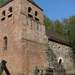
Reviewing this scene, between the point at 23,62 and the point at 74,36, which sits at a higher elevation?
the point at 74,36

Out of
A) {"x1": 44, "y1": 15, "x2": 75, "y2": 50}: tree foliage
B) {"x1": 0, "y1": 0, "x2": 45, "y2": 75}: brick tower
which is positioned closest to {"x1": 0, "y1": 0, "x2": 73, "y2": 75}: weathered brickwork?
{"x1": 0, "y1": 0, "x2": 45, "y2": 75}: brick tower

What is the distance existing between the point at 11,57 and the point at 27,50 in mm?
2014

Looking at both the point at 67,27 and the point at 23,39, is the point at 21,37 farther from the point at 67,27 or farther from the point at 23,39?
the point at 67,27

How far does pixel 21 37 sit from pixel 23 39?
36 cm

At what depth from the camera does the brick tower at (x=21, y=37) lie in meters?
A: 17.5

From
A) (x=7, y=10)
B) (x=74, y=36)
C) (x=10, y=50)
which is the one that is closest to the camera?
(x=10, y=50)

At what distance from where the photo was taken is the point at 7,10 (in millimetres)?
20000

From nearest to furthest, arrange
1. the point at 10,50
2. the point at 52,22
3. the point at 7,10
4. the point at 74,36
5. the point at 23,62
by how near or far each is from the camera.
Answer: the point at 23,62
the point at 10,50
the point at 7,10
the point at 74,36
the point at 52,22

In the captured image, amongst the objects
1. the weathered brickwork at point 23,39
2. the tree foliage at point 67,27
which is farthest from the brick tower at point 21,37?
the tree foliage at point 67,27

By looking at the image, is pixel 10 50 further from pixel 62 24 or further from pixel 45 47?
pixel 62 24

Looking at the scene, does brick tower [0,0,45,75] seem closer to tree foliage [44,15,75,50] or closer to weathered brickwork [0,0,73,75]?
weathered brickwork [0,0,73,75]

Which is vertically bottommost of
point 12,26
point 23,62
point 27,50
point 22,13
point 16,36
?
point 23,62

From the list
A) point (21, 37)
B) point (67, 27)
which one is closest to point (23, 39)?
point (21, 37)

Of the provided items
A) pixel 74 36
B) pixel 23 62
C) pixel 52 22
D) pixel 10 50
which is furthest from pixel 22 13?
pixel 52 22
